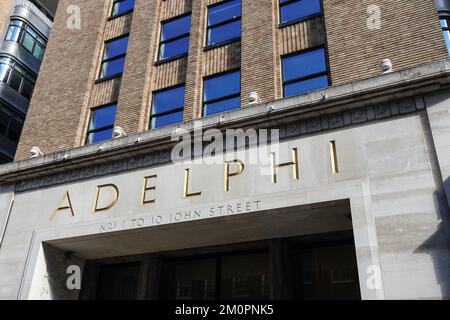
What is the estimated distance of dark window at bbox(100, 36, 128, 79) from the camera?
54.0ft

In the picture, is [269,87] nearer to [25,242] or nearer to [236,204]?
[236,204]

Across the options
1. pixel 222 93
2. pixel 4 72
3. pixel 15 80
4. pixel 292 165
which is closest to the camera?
pixel 292 165

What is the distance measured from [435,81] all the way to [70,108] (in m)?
11.9

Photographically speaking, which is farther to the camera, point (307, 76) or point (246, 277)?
point (307, 76)

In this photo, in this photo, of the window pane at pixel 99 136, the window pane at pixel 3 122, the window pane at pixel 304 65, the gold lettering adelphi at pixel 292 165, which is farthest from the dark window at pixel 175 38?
the window pane at pixel 3 122

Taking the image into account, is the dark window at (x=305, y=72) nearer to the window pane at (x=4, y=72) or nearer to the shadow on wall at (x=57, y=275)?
the shadow on wall at (x=57, y=275)

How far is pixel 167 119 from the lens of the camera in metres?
14.3

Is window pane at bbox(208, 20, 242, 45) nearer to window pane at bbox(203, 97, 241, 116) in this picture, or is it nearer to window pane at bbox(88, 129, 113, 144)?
window pane at bbox(203, 97, 241, 116)

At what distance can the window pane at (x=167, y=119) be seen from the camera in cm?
1407

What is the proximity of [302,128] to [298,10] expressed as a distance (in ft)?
17.5

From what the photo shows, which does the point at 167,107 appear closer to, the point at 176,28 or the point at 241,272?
the point at 176,28

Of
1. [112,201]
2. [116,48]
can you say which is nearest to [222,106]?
[112,201]
